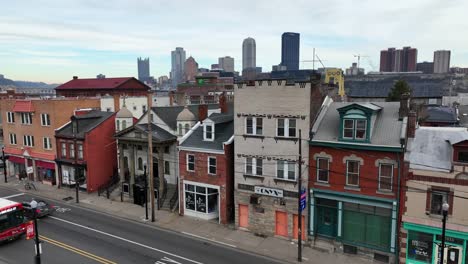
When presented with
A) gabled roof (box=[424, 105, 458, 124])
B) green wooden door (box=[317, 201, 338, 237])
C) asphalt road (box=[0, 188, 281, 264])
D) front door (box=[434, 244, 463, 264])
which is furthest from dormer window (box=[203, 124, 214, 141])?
gabled roof (box=[424, 105, 458, 124])

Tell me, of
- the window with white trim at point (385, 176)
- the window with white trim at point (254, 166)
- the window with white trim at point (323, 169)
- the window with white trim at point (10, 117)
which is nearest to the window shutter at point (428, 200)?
the window with white trim at point (385, 176)

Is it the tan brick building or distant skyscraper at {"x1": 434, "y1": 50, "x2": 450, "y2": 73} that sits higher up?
distant skyscraper at {"x1": 434, "y1": 50, "x2": 450, "y2": 73}

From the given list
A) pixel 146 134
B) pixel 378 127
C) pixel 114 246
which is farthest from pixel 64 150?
pixel 378 127

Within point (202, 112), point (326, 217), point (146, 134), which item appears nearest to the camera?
point (326, 217)

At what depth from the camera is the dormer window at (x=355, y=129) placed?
23.2 metres

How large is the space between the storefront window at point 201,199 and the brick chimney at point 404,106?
15.8 metres

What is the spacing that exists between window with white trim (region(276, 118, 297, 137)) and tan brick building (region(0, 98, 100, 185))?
2931cm

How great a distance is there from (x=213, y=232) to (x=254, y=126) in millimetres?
9157

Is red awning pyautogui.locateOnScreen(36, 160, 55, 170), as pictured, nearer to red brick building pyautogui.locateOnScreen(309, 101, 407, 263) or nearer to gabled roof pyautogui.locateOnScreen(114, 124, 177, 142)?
gabled roof pyautogui.locateOnScreen(114, 124, 177, 142)

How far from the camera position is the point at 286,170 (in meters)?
25.9

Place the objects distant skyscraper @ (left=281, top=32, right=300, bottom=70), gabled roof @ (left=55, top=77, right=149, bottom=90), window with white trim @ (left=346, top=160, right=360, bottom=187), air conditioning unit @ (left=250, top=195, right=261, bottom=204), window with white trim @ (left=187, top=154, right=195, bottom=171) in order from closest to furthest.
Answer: window with white trim @ (left=346, top=160, right=360, bottom=187) → air conditioning unit @ (left=250, top=195, right=261, bottom=204) → window with white trim @ (left=187, top=154, right=195, bottom=171) → distant skyscraper @ (left=281, top=32, right=300, bottom=70) → gabled roof @ (left=55, top=77, right=149, bottom=90)

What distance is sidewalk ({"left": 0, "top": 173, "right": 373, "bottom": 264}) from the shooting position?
23.6 meters

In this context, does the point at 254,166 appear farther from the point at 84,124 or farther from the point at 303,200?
the point at 84,124

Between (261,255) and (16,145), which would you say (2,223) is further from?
(16,145)
